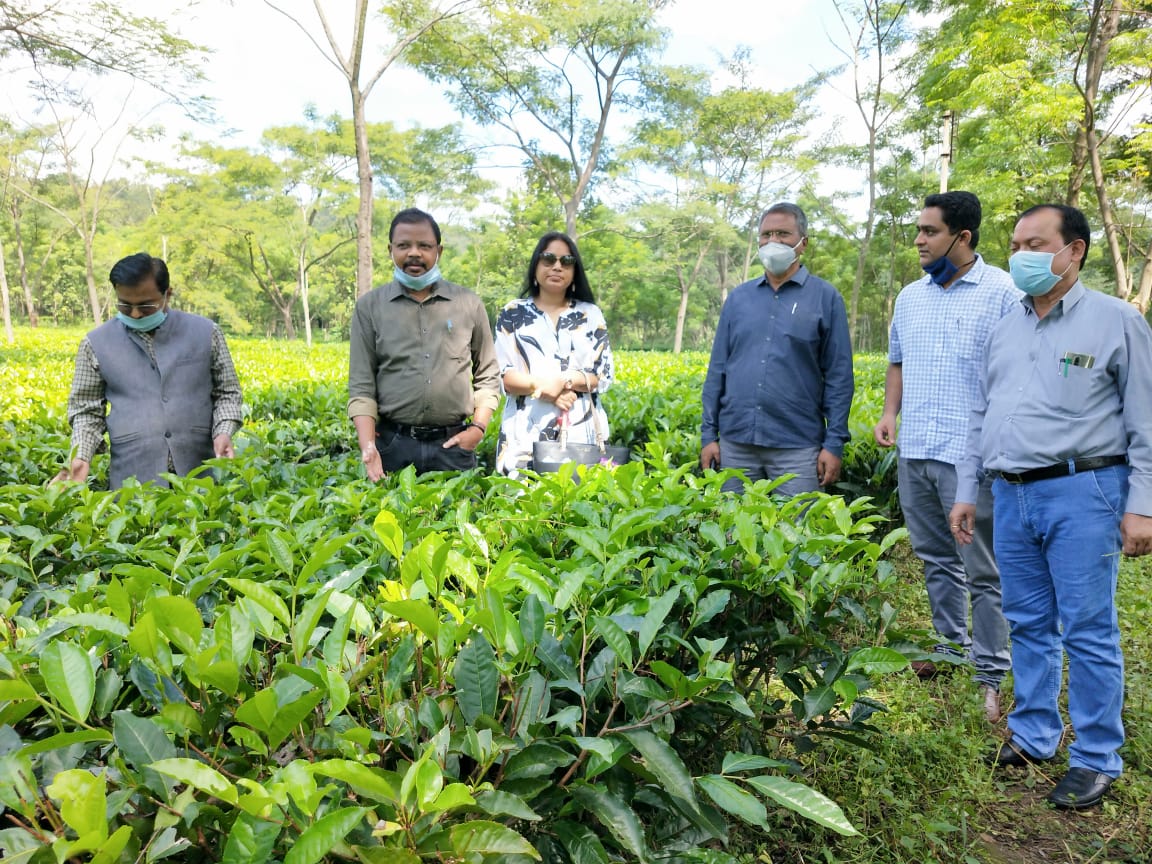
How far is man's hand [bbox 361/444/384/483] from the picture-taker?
298cm

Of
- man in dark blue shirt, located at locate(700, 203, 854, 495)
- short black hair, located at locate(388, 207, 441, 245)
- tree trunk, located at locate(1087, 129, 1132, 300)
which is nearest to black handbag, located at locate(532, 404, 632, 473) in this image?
man in dark blue shirt, located at locate(700, 203, 854, 495)

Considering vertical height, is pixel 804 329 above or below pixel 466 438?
above

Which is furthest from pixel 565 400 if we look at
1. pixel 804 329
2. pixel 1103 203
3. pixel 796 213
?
pixel 1103 203

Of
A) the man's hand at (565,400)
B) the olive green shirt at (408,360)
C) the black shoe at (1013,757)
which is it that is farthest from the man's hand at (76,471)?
the black shoe at (1013,757)

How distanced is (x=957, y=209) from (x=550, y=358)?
6.19 ft

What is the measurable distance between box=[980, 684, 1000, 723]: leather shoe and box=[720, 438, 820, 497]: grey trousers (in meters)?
1.10

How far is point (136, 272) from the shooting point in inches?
120

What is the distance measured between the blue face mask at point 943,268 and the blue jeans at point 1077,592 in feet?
3.42

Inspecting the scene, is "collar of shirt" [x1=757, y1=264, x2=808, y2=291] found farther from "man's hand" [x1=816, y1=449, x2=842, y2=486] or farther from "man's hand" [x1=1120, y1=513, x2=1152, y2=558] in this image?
"man's hand" [x1=1120, y1=513, x2=1152, y2=558]

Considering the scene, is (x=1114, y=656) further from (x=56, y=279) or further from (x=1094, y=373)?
(x=56, y=279)

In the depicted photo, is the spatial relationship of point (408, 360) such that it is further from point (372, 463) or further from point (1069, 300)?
point (1069, 300)

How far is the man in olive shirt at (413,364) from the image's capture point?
322cm

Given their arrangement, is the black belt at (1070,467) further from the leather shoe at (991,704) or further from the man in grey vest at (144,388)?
the man in grey vest at (144,388)

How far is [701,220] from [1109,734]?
88.4 ft
